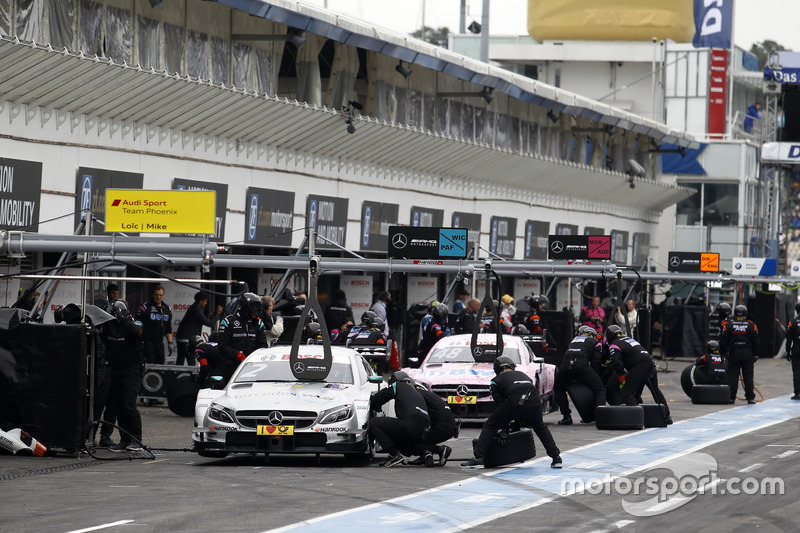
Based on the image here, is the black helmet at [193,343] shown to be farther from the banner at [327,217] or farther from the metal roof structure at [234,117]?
the banner at [327,217]

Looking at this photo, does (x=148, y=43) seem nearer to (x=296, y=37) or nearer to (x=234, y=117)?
(x=234, y=117)

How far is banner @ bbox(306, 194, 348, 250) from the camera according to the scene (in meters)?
32.2

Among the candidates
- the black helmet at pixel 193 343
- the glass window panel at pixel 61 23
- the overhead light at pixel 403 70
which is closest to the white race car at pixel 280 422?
the black helmet at pixel 193 343

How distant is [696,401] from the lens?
25.5 metres

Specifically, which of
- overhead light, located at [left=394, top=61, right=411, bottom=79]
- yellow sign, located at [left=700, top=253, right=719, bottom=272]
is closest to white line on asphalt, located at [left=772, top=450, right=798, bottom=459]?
overhead light, located at [left=394, top=61, right=411, bottom=79]

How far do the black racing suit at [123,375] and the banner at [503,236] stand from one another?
87.7 ft

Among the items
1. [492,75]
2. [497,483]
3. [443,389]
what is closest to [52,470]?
[497,483]

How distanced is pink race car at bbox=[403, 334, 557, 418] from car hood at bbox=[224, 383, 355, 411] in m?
4.11

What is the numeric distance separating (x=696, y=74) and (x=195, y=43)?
44.9 metres

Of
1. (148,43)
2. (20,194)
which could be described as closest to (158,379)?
(20,194)

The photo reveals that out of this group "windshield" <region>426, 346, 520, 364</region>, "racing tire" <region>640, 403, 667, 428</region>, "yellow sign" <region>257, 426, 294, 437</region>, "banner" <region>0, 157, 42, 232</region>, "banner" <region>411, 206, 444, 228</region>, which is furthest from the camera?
"banner" <region>411, 206, 444, 228</region>

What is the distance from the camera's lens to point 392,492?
42.7 ft

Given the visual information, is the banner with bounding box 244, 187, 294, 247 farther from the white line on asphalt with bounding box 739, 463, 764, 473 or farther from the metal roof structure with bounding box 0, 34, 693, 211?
the white line on asphalt with bounding box 739, 463, 764, 473

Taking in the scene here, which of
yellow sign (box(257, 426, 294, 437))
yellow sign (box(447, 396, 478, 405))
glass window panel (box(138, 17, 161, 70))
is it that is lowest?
yellow sign (box(257, 426, 294, 437))
